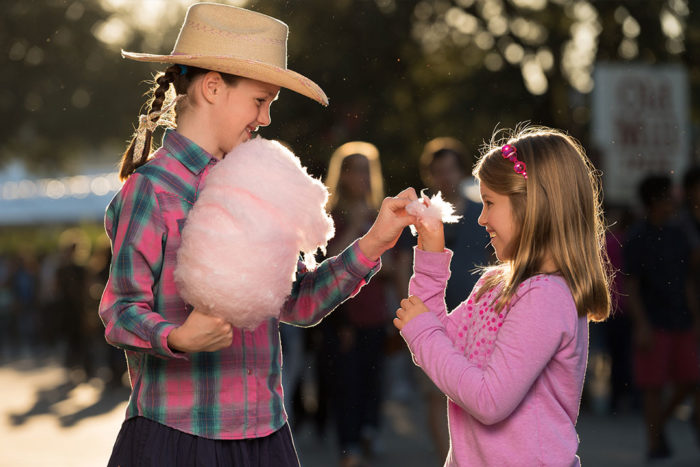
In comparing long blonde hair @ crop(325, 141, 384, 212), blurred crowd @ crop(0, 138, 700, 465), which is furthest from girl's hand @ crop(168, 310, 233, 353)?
long blonde hair @ crop(325, 141, 384, 212)

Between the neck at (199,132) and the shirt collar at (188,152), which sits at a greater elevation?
the neck at (199,132)

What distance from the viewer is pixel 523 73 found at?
1437 cm

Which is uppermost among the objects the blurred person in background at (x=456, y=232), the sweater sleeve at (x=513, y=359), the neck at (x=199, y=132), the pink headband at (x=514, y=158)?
the neck at (x=199, y=132)

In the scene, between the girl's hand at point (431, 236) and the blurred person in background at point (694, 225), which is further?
the blurred person in background at point (694, 225)

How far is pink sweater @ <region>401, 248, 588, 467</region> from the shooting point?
238 centimetres

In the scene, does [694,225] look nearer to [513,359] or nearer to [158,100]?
[513,359]

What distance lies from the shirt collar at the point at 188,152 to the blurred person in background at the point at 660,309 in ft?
16.5

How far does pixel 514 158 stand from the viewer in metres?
2.59

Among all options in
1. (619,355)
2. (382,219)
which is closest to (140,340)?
(382,219)

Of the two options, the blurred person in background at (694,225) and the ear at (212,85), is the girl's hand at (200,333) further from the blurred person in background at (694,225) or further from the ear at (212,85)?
the blurred person in background at (694,225)

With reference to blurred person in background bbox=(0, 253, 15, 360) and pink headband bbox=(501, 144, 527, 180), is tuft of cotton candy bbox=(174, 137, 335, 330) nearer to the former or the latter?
pink headband bbox=(501, 144, 527, 180)

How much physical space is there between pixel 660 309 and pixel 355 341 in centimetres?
218

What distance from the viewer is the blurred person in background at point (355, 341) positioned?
6086mm

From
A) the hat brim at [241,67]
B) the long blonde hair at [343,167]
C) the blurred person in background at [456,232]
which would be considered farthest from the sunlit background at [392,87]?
the hat brim at [241,67]
